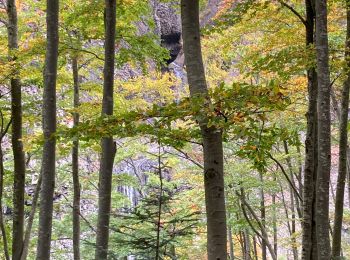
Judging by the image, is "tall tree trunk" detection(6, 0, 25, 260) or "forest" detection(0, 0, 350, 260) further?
"tall tree trunk" detection(6, 0, 25, 260)

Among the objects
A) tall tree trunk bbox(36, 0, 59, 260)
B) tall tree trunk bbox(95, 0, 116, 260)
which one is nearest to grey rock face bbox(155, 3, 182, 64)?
tall tree trunk bbox(95, 0, 116, 260)

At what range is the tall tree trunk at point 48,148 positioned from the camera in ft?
15.0

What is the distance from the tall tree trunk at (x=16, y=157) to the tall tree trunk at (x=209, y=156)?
3368 mm

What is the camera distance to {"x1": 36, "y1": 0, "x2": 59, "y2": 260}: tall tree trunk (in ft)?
15.0

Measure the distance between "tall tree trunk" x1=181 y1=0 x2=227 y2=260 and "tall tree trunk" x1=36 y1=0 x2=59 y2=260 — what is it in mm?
2166

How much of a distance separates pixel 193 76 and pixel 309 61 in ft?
6.43

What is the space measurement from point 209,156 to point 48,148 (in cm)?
244

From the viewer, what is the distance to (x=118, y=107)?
848cm

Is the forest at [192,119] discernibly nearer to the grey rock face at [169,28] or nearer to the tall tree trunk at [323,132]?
the tall tree trunk at [323,132]

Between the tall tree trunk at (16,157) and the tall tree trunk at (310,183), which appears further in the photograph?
the tall tree trunk at (16,157)

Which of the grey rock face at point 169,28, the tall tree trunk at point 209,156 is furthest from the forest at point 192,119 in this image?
the grey rock face at point 169,28

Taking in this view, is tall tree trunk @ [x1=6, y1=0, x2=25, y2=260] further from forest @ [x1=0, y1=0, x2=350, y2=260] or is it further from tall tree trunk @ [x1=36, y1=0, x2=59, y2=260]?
tall tree trunk @ [x1=36, y1=0, x2=59, y2=260]

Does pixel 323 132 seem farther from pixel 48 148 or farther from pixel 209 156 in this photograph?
pixel 48 148

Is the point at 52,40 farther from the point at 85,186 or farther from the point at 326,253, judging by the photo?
the point at 85,186
